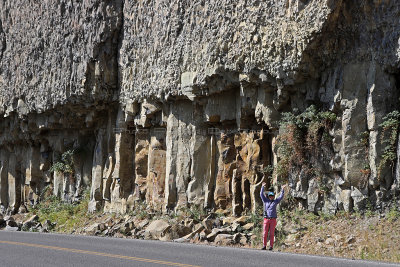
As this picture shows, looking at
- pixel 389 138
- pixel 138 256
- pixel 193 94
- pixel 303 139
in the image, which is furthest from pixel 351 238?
pixel 193 94

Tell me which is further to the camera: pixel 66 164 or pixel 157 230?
pixel 66 164

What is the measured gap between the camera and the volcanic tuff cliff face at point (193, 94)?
14.2 meters

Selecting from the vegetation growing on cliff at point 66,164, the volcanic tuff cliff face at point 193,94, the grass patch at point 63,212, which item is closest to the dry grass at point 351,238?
the volcanic tuff cliff face at point 193,94

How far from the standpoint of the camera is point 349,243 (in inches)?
507

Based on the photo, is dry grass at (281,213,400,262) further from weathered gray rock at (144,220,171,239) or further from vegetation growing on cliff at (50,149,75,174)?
vegetation growing on cliff at (50,149,75,174)

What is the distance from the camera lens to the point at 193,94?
1903cm

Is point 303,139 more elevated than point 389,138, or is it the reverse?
point 303,139

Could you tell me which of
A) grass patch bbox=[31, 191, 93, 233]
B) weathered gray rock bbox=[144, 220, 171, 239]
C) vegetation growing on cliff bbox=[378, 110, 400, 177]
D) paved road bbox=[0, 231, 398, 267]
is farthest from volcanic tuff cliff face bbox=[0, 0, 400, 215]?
paved road bbox=[0, 231, 398, 267]

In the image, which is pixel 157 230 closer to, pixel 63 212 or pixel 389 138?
pixel 389 138

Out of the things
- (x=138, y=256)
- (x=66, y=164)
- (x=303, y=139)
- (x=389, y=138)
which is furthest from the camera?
(x=66, y=164)

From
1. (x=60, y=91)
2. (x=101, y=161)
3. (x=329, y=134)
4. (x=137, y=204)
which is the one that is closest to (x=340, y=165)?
(x=329, y=134)

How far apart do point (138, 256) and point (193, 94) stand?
28.7ft

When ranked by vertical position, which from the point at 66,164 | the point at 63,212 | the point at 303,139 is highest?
the point at 303,139

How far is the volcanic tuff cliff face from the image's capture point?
1420 centimetres
